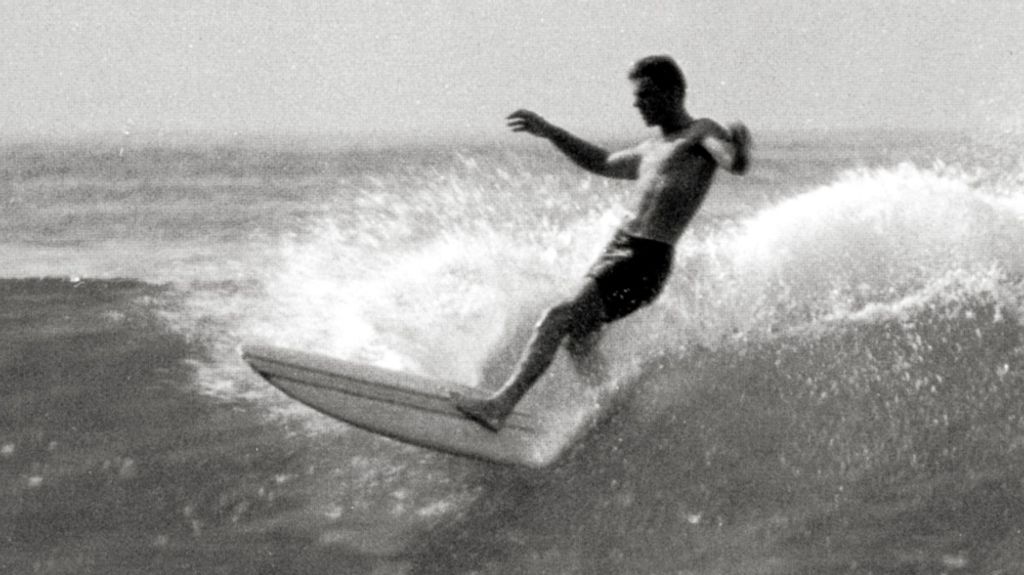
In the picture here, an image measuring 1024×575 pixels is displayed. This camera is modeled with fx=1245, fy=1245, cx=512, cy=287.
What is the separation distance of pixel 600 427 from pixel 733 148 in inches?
56.8

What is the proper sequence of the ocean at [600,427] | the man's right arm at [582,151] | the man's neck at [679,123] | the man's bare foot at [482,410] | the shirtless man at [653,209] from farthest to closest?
the man's right arm at [582,151], the man's neck at [679,123], the shirtless man at [653,209], the man's bare foot at [482,410], the ocean at [600,427]

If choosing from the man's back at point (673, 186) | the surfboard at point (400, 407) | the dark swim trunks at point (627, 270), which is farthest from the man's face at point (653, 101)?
the surfboard at point (400, 407)

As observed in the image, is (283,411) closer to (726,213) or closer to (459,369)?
(459,369)

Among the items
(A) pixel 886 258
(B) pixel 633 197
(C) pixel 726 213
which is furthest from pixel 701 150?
(C) pixel 726 213

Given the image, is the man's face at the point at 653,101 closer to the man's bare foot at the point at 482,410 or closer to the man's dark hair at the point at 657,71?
the man's dark hair at the point at 657,71

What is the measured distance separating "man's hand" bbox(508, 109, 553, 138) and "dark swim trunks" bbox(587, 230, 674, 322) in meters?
0.66

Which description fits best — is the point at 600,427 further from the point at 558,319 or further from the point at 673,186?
the point at 673,186

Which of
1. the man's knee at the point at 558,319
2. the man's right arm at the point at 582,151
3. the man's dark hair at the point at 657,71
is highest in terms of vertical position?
the man's dark hair at the point at 657,71

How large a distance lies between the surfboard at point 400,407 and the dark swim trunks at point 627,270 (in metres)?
0.66

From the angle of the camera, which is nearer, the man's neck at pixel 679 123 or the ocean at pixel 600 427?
the ocean at pixel 600 427

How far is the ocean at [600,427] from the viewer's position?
15.1ft

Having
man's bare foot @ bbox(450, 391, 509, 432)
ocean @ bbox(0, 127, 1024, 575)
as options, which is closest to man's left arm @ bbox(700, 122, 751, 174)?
ocean @ bbox(0, 127, 1024, 575)

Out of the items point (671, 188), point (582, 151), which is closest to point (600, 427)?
point (671, 188)

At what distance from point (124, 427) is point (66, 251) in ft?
28.0
